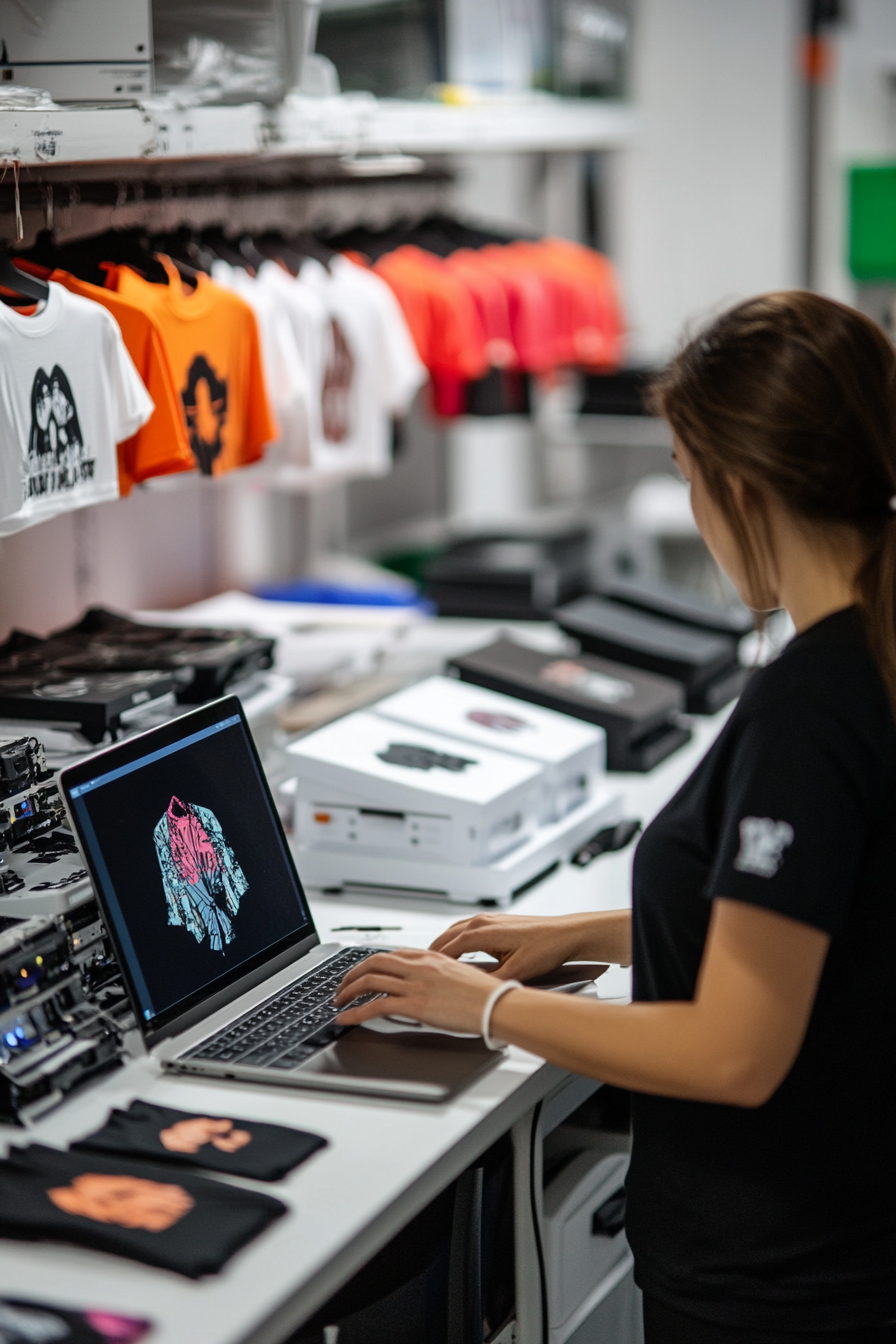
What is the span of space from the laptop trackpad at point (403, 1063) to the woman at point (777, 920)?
0.33ft

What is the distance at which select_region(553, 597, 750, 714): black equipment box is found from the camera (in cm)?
309

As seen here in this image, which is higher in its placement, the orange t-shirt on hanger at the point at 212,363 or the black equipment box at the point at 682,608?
the orange t-shirt on hanger at the point at 212,363

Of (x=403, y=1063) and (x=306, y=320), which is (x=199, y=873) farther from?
(x=306, y=320)

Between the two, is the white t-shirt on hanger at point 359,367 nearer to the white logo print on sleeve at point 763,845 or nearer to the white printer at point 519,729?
the white printer at point 519,729

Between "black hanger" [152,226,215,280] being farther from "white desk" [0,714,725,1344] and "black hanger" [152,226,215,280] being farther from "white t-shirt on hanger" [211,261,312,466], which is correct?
"white desk" [0,714,725,1344]

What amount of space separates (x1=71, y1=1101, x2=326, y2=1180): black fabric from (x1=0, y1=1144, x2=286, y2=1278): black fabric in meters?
0.02

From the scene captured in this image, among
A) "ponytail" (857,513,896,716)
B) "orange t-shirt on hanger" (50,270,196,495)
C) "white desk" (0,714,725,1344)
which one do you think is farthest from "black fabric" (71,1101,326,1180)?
"orange t-shirt on hanger" (50,270,196,495)

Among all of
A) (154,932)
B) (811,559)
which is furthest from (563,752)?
(811,559)

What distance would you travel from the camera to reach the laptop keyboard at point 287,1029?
1.60 meters

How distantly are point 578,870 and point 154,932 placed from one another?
33.3 inches

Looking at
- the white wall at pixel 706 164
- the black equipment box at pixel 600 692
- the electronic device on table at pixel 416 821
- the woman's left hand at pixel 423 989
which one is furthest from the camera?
the white wall at pixel 706 164

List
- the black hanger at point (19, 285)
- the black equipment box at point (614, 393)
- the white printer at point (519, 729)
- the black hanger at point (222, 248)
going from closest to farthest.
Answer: the black hanger at point (19, 285) < the white printer at point (519, 729) < the black hanger at point (222, 248) < the black equipment box at point (614, 393)

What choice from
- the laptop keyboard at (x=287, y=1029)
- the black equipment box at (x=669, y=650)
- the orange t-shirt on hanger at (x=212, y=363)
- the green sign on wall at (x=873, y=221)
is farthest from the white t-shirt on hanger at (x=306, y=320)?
the green sign on wall at (x=873, y=221)

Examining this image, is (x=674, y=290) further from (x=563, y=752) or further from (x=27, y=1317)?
(x=27, y=1317)
